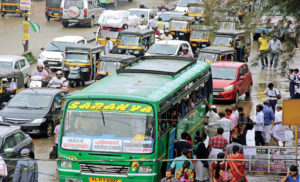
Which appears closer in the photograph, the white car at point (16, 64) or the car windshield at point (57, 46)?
the white car at point (16, 64)

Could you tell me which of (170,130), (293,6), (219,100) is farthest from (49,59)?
(293,6)

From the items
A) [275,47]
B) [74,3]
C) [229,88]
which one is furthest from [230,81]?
[74,3]

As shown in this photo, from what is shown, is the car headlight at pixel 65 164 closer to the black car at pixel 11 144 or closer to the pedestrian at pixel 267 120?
the black car at pixel 11 144

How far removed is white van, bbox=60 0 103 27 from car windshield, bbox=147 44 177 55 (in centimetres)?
1459

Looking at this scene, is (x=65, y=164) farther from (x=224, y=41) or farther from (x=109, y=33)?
(x=109, y=33)

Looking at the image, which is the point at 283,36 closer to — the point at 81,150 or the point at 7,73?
the point at 81,150

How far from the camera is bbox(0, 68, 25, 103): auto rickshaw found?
2305 centimetres

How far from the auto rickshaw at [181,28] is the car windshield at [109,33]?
3.74m

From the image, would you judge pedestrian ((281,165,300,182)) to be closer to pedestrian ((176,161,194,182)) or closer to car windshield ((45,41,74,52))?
pedestrian ((176,161,194,182))

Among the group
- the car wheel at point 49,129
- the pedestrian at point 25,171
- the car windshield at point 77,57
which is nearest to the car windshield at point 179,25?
the car windshield at point 77,57

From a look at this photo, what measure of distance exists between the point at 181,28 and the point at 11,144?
24.3 m

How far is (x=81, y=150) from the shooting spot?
1391cm

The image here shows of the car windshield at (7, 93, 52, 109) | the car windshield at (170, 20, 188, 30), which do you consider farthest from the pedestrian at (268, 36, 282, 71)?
the car windshield at (170, 20, 188, 30)

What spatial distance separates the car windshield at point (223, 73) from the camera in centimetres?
2565
